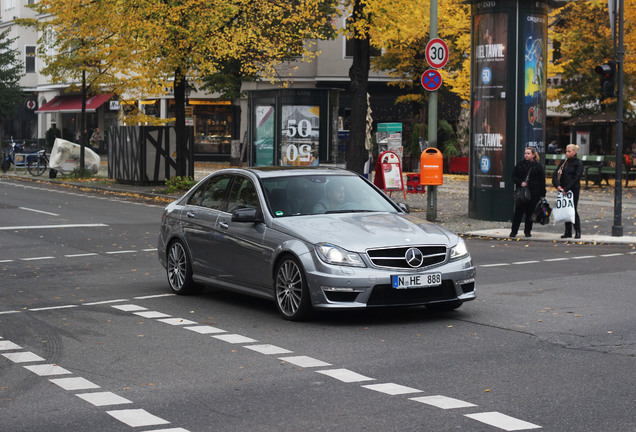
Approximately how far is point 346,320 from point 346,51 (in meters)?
49.8

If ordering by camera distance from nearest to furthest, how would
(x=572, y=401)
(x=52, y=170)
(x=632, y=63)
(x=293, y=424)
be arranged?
(x=293, y=424)
(x=572, y=401)
(x=632, y=63)
(x=52, y=170)

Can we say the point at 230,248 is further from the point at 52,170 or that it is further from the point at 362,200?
the point at 52,170

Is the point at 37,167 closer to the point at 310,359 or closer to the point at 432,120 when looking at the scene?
the point at 432,120

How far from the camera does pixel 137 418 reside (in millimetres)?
6727

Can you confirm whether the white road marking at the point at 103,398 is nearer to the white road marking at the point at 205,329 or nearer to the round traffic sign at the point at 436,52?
the white road marking at the point at 205,329

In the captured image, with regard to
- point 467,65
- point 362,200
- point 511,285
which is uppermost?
point 467,65

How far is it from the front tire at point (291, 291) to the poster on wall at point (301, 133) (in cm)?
1854

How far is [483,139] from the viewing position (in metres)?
24.1

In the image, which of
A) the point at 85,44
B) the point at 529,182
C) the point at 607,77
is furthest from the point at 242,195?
the point at 85,44

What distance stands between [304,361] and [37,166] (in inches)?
1559

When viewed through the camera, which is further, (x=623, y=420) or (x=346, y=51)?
(x=346, y=51)

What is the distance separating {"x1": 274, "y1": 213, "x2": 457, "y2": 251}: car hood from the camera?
1043 centimetres

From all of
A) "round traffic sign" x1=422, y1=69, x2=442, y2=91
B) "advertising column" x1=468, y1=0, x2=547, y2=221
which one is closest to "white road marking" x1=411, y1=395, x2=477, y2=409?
"round traffic sign" x1=422, y1=69, x2=442, y2=91

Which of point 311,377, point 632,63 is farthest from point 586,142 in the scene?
point 311,377
